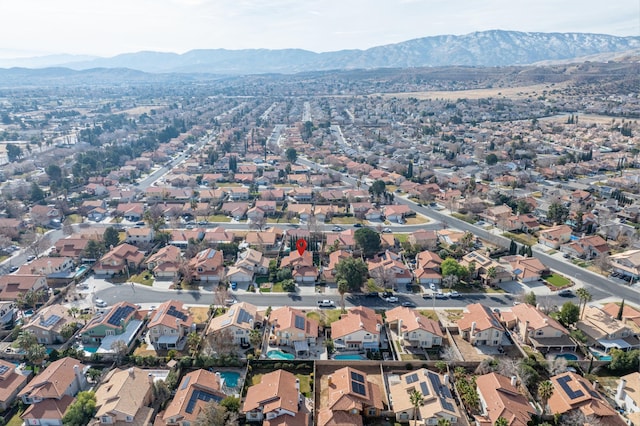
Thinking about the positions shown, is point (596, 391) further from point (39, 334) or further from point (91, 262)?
point (91, 262)

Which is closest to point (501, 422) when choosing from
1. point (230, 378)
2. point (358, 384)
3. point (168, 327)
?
point (358, 384)

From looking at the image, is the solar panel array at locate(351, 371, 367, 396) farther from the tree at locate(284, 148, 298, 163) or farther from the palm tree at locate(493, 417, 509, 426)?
the tree at locate(284, 148, 298, 163)

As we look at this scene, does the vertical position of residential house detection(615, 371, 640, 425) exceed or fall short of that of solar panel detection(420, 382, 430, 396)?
it falls short

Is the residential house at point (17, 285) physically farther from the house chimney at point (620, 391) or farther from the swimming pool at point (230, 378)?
the house chimney at point (620, 391)

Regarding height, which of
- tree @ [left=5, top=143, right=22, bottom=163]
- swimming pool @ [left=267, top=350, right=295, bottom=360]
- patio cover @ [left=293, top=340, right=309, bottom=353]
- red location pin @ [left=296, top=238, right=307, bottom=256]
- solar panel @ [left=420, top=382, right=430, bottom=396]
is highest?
tree @ [left=5, top=143, right=22, bottom=163]

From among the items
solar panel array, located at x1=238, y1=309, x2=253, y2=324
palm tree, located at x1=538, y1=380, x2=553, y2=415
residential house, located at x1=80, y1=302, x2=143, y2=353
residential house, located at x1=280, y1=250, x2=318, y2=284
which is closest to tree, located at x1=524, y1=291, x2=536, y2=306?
palm tree, located at x1=538, y1=380, x2=553, y2=415

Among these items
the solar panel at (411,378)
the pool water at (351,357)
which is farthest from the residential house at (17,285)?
the solar panel at (411,378)
